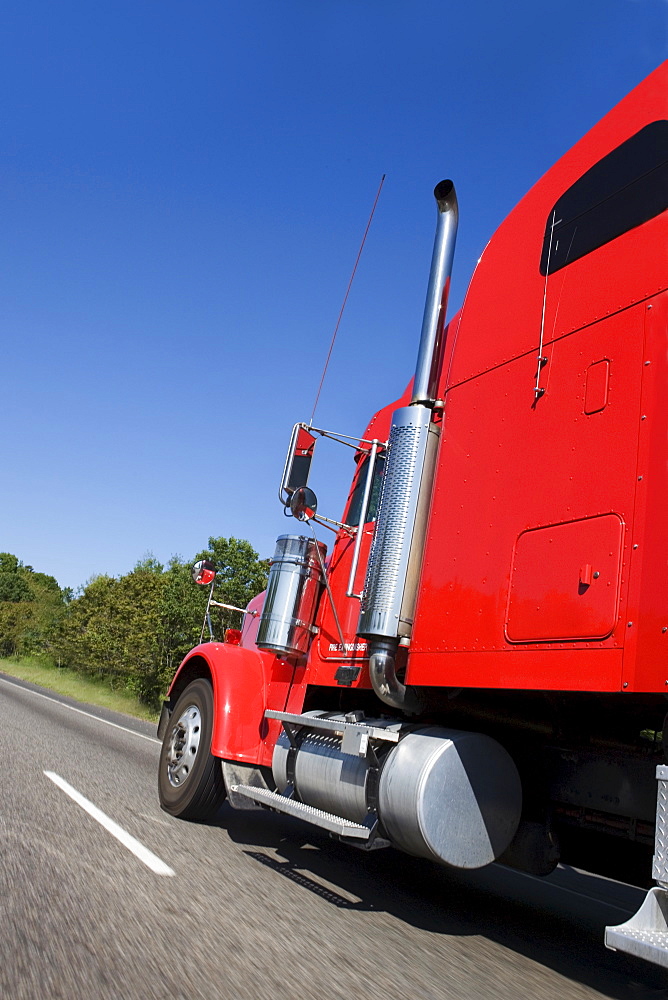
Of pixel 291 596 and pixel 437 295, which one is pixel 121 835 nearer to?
pixel 291 596

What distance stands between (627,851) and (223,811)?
12.3 feet

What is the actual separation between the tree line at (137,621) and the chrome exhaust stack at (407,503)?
92.2 ft

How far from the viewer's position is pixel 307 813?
15.1 feet

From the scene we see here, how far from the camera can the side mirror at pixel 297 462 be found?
18.0 feet

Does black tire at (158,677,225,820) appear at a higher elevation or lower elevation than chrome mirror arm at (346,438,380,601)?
lower

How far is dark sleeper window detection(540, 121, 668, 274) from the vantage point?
356cm

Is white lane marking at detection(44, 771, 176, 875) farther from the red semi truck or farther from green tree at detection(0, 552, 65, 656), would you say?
green tree at detection(0, 552, 65, 656)

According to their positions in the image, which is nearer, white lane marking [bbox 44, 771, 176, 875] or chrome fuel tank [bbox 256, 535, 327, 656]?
white lane marking [bbox 44, 771, 176, 875]

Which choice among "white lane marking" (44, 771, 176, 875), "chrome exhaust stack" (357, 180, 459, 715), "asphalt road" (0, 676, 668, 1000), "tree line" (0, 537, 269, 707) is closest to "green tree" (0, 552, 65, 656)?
"tree line" (0, 537, 269, 707)

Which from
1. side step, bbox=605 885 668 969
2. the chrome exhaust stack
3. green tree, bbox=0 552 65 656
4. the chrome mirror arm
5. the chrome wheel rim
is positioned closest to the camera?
side step, bbox=605 885 668 969

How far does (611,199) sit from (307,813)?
365cm

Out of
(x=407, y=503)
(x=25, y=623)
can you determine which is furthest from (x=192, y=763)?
(x=25, y=623)

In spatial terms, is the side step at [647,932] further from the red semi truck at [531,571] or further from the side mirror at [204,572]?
the side mirror at [204,572]

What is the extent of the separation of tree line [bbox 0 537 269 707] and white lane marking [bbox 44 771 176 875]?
25.5 metres
